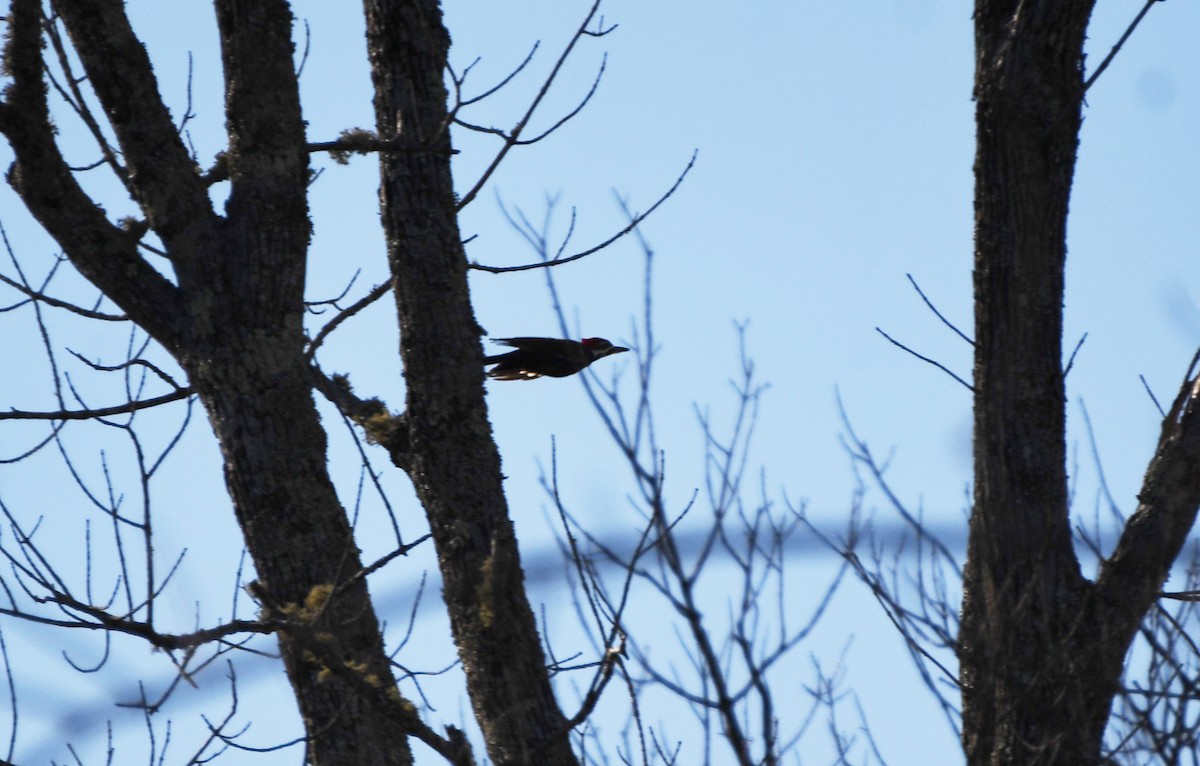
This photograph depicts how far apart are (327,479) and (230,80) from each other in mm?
1169

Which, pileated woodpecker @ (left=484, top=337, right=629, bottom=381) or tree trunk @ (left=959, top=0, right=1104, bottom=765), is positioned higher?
pileated woodpecker @ (left=484, top=337, right=629, bottom=381)

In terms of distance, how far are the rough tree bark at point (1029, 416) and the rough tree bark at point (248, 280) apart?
5.20ft

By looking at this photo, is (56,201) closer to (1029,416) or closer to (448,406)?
(448,406)

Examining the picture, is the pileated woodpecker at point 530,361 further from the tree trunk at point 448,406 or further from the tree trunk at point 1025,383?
the tree trunk at point 1025,383

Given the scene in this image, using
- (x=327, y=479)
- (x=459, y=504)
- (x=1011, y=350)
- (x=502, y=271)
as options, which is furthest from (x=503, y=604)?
(x=1011, y=350)

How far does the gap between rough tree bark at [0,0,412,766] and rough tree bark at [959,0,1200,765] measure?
159 centimetres

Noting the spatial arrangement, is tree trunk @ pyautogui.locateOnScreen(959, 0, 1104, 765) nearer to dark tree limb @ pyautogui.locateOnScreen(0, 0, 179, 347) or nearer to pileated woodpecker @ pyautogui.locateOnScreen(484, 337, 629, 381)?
dark tree limb @ pyautogui.locateOnScreen(0, 0, 179, 347)

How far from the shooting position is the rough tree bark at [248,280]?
371 cm

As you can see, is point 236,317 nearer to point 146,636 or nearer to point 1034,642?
point 146,636

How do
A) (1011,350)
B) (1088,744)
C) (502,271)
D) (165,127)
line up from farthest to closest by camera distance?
(502,271)
(165,127)
(1011,350)
(1088,744)

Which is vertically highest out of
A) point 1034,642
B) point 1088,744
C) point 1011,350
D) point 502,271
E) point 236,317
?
point 502,271

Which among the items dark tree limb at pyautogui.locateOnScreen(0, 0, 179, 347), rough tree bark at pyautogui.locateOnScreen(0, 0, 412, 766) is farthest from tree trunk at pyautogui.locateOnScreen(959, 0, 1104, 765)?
dark tree limb at pyautogui.locateOnScreen(0, 0, 179, 347)

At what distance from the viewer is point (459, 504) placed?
12.1 feet

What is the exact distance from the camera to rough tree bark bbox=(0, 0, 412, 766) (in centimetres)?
371
